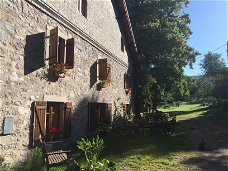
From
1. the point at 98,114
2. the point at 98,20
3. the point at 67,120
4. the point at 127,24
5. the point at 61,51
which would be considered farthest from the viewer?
the point at 127,24

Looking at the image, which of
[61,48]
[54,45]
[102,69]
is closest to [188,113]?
[102,69]

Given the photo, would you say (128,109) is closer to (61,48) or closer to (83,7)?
(83,7)

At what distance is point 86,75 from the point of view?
12062mm

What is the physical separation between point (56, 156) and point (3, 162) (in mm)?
1259

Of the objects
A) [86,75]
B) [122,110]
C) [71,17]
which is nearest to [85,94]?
[86,75]

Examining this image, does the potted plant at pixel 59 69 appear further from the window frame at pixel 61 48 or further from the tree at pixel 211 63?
the tree at pixel 211 63

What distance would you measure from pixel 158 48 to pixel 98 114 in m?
11.6

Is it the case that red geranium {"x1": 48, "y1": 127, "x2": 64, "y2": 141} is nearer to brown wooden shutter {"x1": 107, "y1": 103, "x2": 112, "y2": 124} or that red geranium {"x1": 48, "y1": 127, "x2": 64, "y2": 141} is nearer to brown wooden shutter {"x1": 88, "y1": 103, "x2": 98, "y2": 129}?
brown wooden shutter {"x1": 88, "y1": 103, "x2": 98, "y2": 129}

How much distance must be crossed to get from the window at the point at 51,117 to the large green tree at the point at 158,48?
45.9 ft

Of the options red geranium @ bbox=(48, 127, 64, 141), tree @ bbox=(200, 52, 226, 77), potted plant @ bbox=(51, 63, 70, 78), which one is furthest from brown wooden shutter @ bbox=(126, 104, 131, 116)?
tree @ bbox=(200, 52, 226, 77)

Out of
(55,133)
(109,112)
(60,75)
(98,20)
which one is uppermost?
(98,20)

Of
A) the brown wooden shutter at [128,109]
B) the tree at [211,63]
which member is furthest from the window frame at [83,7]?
the tree at [211,63]

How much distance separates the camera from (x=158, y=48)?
76.9 feet

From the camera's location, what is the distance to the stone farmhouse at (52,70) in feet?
23.6
